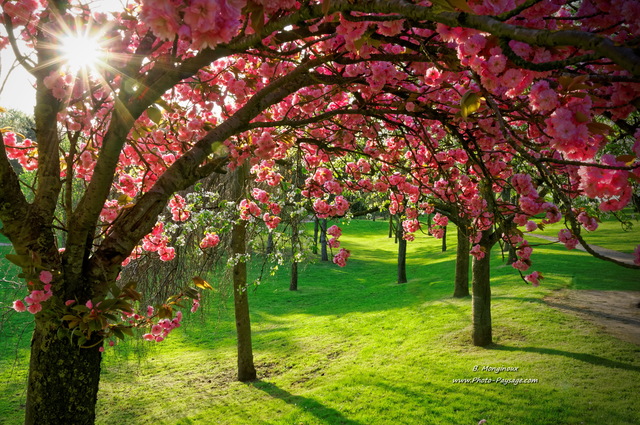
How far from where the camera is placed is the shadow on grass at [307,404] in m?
6.64

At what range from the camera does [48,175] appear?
2.97 metres

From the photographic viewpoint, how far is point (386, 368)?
342 inches

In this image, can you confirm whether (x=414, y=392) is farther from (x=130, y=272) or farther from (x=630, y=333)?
(x=130, y=272)

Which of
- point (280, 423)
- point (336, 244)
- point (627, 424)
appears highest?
point (336, 244)

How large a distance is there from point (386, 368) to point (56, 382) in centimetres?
705

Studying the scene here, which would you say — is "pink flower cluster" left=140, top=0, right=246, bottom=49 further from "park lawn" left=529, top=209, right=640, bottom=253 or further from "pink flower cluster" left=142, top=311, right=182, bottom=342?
"park lawn" left=529, top=209, right=640, bottom=253

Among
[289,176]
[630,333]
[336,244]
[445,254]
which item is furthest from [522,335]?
[445,254]

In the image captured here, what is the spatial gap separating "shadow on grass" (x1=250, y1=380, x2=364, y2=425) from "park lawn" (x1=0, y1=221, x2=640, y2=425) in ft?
0.10

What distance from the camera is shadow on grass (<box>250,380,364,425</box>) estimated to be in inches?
262

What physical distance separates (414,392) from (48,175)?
662cm

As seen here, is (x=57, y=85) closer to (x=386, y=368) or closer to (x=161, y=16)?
(x=161, y=16)

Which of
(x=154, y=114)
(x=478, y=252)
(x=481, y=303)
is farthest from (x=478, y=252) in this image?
(x=154, y=114)

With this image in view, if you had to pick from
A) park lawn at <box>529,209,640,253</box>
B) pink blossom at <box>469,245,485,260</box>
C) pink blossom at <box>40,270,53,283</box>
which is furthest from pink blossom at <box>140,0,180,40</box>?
park lawn at <box>529,209,640,253</box>

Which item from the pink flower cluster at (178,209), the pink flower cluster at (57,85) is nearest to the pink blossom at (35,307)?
the pink flower cluster at (57,85)
